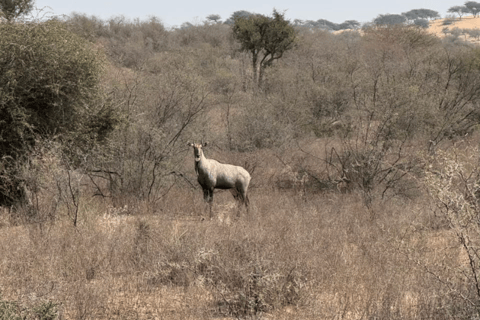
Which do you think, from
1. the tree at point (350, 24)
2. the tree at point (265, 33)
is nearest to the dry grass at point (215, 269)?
the tree at point (265, 33)

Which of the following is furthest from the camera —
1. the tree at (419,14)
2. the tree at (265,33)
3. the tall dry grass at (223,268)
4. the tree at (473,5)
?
the tree at (419,14)

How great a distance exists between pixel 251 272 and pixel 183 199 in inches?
220

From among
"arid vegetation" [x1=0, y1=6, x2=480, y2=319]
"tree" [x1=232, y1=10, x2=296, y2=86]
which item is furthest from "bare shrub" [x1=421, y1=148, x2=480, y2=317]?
"tree" [x1=232, y1=10, x2=296, y2=86]

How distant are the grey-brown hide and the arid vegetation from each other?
44 cm

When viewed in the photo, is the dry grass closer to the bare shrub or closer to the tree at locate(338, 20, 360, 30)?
the bare shrub

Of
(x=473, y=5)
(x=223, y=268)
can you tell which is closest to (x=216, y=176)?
(x=223, y=268)

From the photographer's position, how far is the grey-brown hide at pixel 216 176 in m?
8.68

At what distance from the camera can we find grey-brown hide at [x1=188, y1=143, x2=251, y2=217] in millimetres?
8680

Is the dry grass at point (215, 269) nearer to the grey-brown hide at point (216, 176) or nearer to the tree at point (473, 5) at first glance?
the grey-brown hide at point (216, 176)

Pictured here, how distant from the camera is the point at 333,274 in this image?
5430 mm

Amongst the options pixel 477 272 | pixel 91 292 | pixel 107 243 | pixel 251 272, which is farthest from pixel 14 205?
pixel 477 272

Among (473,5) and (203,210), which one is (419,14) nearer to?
(473,5)

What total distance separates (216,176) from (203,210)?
82 cm

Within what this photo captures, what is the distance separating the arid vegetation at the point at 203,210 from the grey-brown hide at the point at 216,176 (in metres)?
0.44
